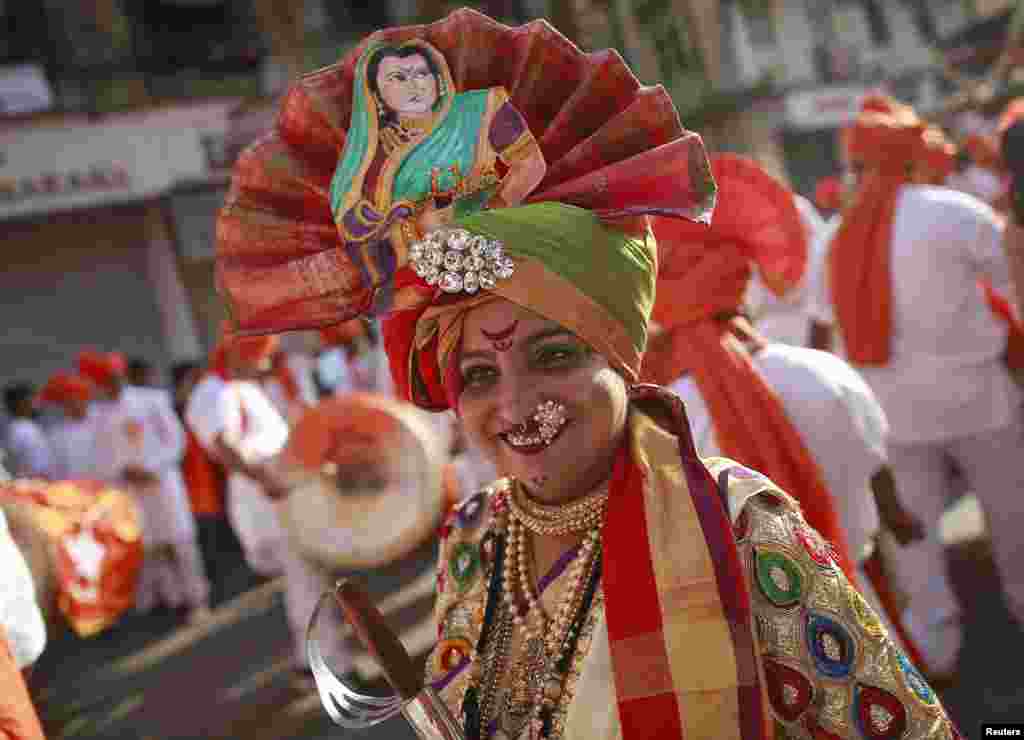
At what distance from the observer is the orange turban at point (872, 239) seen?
13.6 ft

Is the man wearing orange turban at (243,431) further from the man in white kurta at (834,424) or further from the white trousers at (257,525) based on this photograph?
the man in white kurta at (834,424)

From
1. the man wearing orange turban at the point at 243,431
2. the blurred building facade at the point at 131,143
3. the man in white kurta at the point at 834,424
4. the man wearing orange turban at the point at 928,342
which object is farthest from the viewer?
the blurred building facade at the point at 131,143

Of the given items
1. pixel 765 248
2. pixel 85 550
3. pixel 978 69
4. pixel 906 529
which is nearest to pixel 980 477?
pixel 906 529

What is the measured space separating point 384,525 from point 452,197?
366 cm

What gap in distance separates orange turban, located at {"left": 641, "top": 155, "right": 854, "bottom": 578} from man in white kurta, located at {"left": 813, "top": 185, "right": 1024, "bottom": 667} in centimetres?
106

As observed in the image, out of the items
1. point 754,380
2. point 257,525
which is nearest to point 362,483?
point 257,525

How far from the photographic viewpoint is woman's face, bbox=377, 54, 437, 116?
5.56ft

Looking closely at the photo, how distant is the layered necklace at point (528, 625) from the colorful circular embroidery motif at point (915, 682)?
49 centimetres

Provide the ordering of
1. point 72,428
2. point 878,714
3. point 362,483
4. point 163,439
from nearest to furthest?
point 878,714 < point 362,483 < point 163,439 < point 72,428

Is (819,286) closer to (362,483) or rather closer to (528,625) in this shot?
(362,483)

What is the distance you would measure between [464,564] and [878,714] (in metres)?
0.80

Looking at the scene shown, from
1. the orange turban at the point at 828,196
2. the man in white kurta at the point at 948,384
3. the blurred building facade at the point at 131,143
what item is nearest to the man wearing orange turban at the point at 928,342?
the man in white kurta at the point at 948,384

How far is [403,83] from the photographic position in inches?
66.7

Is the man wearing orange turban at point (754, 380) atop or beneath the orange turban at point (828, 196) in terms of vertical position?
atop
